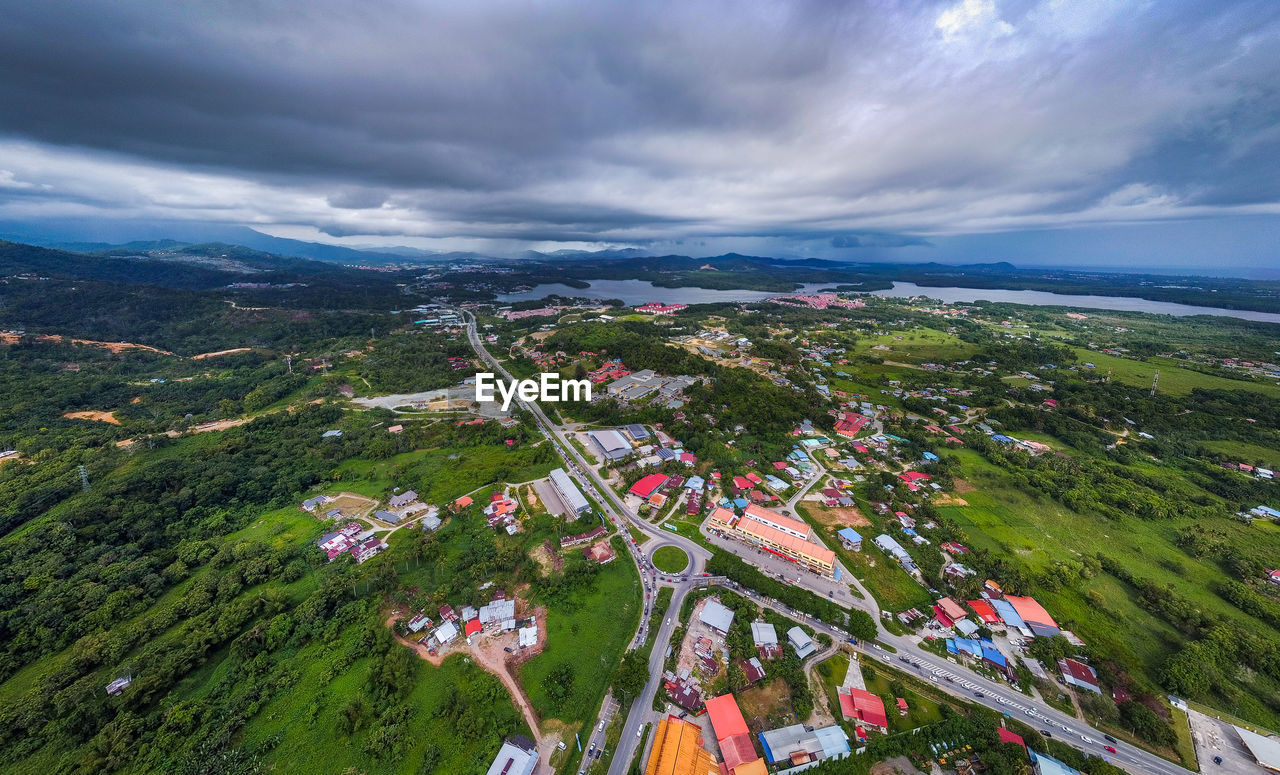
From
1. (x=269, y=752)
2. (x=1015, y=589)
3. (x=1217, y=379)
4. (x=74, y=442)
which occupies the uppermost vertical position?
(x=1217, y=379)

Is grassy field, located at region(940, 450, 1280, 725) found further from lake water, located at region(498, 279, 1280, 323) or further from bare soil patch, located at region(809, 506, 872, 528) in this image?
lake water, located at region(498, 279, 1280, 323)

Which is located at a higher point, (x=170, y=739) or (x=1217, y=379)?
(x=1217, y=379)

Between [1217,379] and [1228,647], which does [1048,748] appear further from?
[1217,379]

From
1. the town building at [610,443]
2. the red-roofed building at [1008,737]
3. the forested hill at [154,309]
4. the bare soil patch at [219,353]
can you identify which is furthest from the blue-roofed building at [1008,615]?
the forested hill at [154,309]

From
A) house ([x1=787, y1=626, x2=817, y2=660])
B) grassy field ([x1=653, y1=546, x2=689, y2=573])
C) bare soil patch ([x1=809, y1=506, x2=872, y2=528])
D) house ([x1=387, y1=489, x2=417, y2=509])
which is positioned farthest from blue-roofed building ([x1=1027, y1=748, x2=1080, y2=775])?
house ([x1=387, y1=489, x2=417, y2=509])

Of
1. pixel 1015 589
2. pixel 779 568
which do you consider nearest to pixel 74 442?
pixel 779 568
